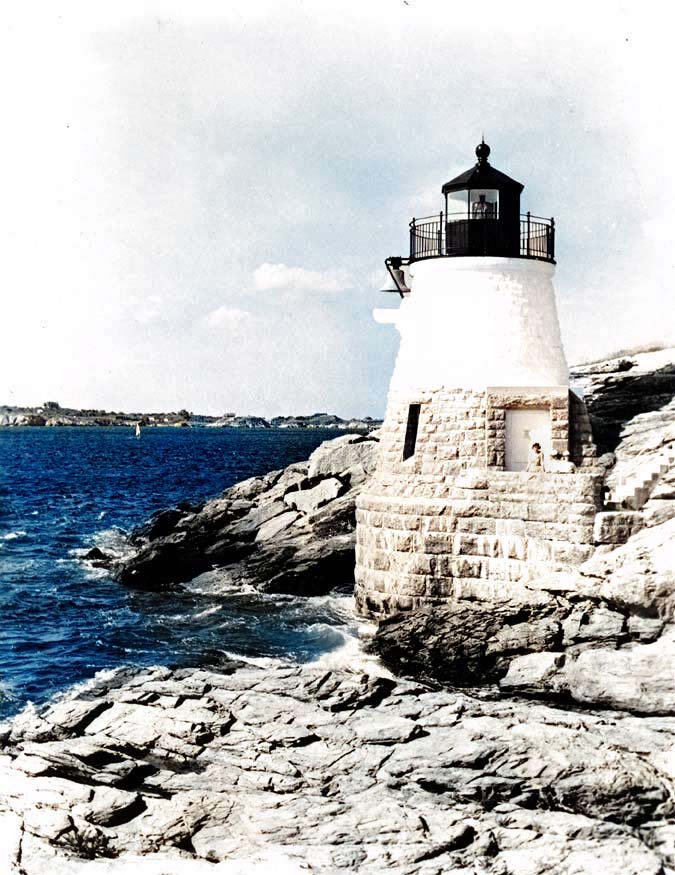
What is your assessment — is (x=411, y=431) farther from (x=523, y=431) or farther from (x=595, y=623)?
(x=595, y=623)

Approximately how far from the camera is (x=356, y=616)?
61.5 ft

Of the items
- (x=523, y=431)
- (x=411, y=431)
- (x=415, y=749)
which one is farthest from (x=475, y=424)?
(x=415, y=749)

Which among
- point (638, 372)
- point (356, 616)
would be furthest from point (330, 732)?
point (638, 372)

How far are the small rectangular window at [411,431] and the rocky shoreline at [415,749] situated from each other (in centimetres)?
308

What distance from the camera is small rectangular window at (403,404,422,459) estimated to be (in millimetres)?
18109

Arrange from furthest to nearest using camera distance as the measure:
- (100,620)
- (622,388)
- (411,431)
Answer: (100,620), (622,388), (411,431)

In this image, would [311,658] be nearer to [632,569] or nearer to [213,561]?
[632,569]

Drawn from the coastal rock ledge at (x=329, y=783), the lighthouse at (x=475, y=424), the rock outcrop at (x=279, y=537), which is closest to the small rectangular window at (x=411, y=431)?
the lighthouse at (x=475, y=424)

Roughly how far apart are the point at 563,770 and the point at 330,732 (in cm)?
261

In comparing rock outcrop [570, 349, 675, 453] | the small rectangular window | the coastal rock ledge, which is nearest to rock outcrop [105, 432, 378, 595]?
the small rectangular window

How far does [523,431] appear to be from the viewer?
1730cm

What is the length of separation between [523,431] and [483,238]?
11.2ft

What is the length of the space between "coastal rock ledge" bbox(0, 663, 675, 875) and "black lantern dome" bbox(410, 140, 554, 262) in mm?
8312

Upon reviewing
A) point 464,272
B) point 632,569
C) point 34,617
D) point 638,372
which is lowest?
point 34,617
